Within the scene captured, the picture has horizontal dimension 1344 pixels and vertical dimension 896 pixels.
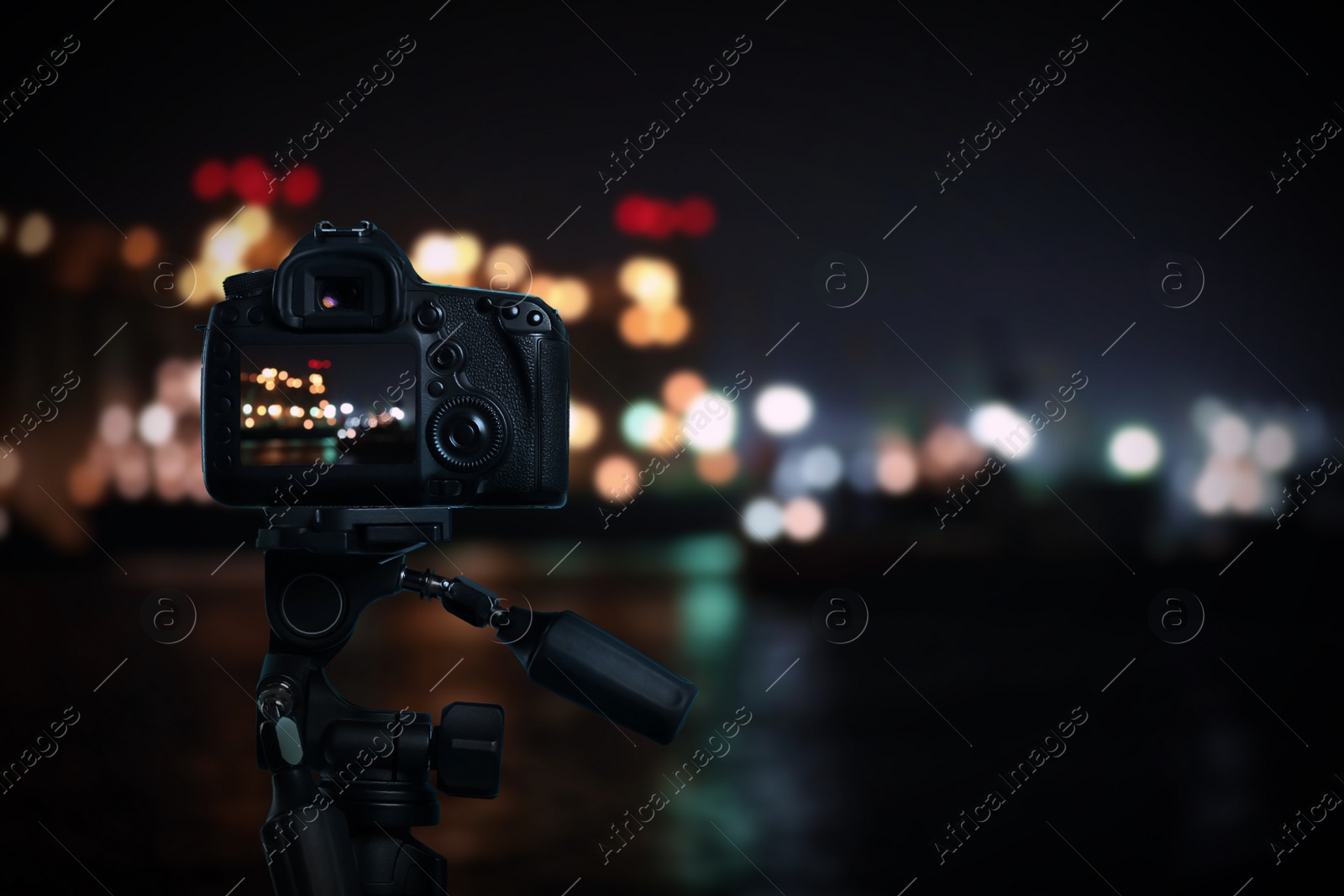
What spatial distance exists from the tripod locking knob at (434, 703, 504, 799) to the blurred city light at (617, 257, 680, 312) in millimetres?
7645

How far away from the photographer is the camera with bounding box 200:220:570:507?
2.81 feet

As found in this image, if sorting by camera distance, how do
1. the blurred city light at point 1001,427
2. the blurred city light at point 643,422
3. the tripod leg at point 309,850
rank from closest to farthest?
the tripod leg at point 309,850, the blurred city light at point 1001,427, the blurred city light at point 643,422

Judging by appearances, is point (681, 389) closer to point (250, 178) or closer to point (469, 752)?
point (250, 178)

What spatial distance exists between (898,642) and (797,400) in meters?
3.25

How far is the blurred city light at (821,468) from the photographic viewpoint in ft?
24.6

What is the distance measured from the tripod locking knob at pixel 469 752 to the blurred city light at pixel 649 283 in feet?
25.1

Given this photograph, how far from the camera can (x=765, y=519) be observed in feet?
25.2

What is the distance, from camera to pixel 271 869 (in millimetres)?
817

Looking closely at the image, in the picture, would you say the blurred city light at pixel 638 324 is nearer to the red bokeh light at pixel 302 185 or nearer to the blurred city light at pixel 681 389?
the blurred city light at pixel 681 389

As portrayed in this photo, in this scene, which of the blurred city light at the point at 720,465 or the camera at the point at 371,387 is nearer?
the camera at the point at 371,387

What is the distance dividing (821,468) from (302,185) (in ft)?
14.3

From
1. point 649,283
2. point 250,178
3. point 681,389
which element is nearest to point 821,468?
point 681,389

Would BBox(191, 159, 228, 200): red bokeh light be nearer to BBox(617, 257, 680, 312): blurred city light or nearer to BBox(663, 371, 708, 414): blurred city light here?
BBox(617, 257, 680, 312): blurred city light

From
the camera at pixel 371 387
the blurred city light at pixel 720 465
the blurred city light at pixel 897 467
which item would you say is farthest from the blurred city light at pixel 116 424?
the camera at pixel 371 387
